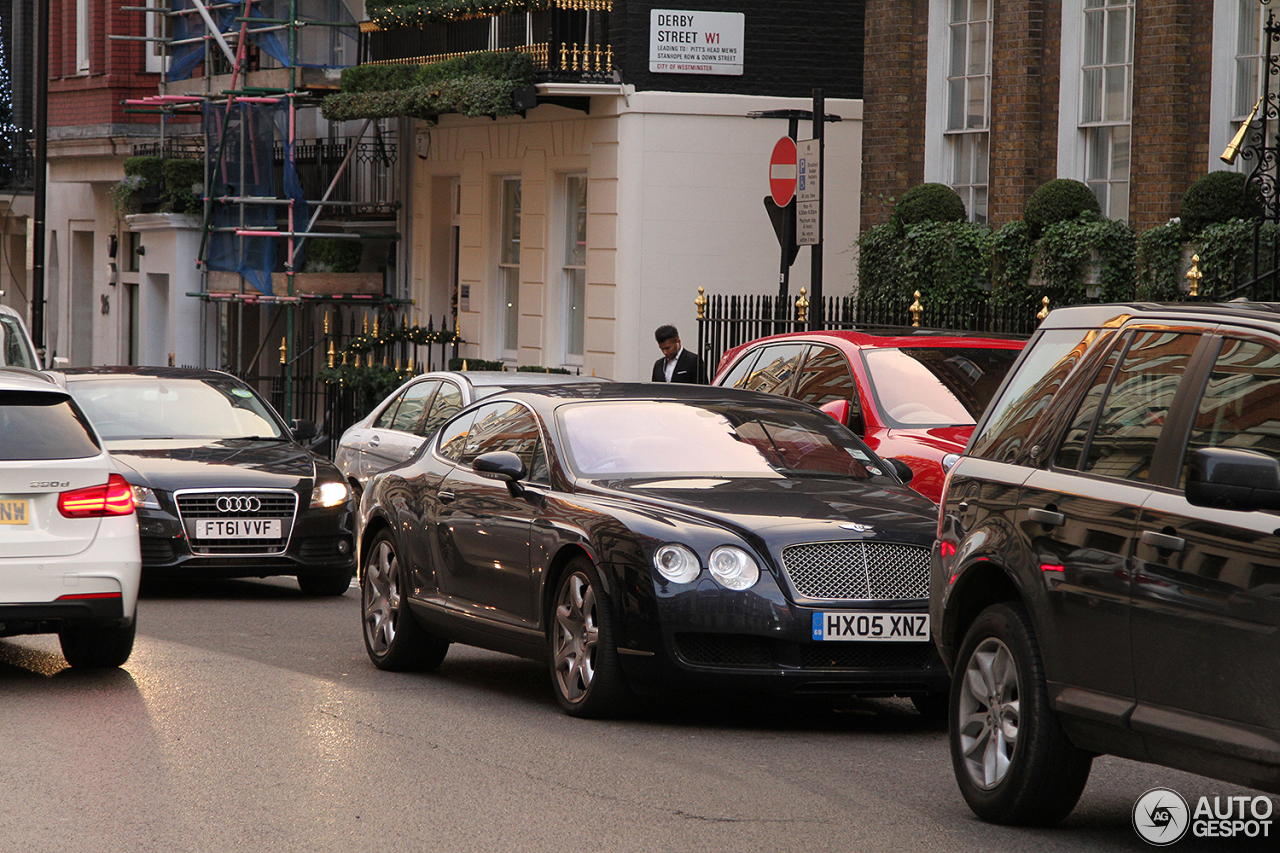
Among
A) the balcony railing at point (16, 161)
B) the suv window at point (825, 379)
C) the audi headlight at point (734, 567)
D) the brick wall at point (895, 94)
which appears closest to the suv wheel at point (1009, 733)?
the audi headlight at point (734, 567)

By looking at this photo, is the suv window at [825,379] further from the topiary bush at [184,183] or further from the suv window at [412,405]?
the topiary bush at [184,183]

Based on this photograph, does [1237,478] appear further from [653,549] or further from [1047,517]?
[653,549]

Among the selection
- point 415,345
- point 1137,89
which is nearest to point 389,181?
point 415,345

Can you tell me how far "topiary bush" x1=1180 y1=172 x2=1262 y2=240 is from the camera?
1722 cm

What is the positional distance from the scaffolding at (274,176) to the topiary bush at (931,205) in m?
9.54

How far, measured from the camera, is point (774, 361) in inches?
523

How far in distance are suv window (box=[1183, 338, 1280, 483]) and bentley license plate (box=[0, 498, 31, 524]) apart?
5.77m

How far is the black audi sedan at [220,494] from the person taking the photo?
43.1 feet

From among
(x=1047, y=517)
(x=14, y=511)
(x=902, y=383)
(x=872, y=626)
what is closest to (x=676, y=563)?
(x=872, y=626)

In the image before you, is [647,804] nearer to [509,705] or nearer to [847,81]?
[509,705]

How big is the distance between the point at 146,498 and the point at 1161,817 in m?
8.31

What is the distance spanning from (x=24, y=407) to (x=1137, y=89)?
12434 millimetres

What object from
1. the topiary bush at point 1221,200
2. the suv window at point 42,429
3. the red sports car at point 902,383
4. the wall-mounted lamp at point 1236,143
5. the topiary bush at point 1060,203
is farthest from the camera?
the topiary bush at point 1060,203

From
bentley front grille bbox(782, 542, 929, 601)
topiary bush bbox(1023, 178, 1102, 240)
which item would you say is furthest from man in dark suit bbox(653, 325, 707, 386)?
bentley front grille bbox(782, 542, 929, 601)
